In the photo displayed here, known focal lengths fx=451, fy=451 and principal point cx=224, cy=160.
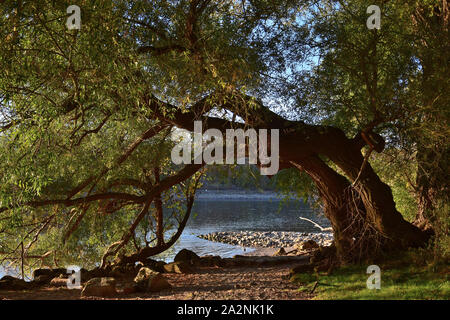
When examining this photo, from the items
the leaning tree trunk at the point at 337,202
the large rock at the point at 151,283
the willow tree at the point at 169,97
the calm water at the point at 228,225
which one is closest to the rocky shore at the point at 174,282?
the large rock at the point at 151,283

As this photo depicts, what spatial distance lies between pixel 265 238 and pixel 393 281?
1766 cm

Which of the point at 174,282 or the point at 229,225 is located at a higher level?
the point at 174,282

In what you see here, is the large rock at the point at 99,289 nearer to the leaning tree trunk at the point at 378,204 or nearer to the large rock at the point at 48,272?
the large rock at the point at 48,272

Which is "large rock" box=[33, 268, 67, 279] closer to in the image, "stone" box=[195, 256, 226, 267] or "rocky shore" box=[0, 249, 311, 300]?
"rocky shore" box=[0, 249, 311, 300]

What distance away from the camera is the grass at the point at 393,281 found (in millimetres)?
7184

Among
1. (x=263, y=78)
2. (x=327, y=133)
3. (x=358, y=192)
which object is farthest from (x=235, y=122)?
(x=358, y=192)

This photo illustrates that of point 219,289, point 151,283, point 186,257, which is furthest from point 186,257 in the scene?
point 219,289

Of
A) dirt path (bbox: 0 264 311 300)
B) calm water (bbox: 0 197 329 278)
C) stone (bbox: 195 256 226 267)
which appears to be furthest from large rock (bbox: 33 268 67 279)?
calm water (bbox: 0 197 329 278)

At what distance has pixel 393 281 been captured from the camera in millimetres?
8031

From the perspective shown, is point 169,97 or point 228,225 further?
point 228,225

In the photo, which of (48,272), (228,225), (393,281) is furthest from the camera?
(228,225)

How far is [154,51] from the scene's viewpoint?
767cm

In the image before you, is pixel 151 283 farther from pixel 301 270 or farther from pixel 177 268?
pixel 301 270

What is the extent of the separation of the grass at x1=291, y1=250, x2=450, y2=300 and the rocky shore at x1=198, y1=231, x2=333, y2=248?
44.9ft
